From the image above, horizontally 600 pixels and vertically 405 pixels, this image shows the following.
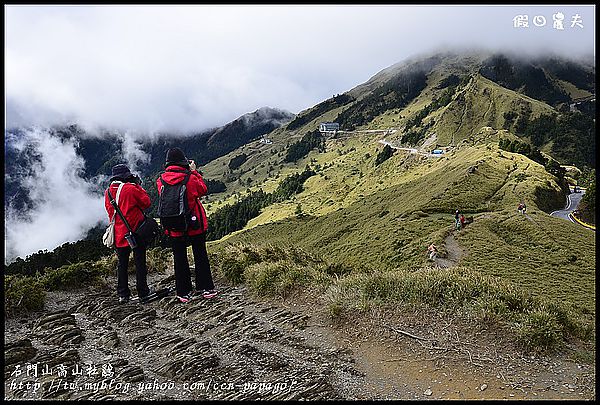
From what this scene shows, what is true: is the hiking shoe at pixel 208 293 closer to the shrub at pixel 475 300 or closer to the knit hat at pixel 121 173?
the shrub at pixel 475 300

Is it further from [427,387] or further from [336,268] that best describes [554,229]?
[427,387]

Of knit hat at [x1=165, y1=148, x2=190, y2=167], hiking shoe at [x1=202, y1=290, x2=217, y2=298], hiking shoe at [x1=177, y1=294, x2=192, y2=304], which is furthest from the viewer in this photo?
hiking shoe at [x1=202, y1=290, x2=217, y2=298]

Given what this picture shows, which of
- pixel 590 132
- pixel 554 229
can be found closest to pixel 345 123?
pixel 590 132

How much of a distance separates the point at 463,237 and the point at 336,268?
21169 mm

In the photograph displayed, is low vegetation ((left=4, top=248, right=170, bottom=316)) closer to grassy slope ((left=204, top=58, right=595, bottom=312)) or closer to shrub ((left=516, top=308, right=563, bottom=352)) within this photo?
grassy slope ((left=204, top=58, right=595, bottom=312))

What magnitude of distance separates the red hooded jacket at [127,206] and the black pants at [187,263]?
924 mm

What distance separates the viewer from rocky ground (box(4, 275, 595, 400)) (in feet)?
16.4

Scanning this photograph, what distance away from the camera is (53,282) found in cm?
928

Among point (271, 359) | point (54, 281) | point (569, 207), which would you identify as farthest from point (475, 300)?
point (569, 207)

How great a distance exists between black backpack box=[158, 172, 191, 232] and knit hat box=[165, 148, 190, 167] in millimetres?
247

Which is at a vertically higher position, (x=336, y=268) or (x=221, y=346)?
(x=221, y=346)

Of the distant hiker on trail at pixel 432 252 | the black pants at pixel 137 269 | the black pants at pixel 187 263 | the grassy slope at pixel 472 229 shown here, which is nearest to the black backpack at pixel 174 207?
the black pants at pixel 187 263

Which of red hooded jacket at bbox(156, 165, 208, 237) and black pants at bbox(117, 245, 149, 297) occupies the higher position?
red hooded jacket at bbox(156, 165, 208, 237)

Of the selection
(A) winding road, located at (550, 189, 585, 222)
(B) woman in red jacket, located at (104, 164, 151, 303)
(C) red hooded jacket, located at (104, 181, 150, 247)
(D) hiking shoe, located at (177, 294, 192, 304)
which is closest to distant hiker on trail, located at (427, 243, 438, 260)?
(D) hiking shoe, located at (177, 294, 192, 304)
